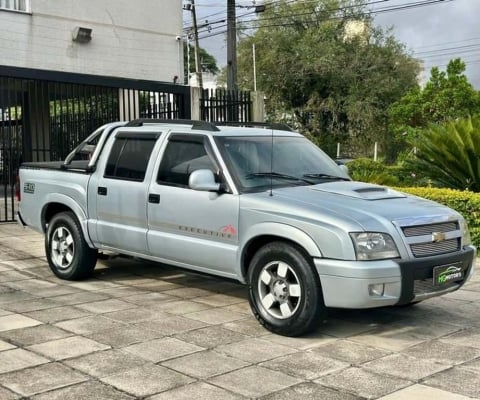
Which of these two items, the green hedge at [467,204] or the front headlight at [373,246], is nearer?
the front headlight at [373,246]

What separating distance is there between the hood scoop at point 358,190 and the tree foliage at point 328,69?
27.6m

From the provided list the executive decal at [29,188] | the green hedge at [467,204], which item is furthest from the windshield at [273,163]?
Result: the green hedge at [467,204]

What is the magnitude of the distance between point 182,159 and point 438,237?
8.45 feet

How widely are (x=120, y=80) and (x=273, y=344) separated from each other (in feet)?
30.2

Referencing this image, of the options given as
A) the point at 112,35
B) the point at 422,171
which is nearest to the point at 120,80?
the point at 112,35

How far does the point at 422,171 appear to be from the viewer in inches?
470

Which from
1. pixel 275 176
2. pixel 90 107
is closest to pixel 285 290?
pixel 275 176

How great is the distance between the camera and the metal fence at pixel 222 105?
48.6ft

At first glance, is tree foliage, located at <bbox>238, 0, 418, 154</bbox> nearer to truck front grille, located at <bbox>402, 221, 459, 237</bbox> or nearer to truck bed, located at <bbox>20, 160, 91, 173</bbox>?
truck bed, located at <bbox>20, 160, 91, 173</bbox>

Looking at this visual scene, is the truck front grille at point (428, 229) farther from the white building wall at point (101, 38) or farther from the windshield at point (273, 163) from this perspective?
the white building wall at point (101, 38)

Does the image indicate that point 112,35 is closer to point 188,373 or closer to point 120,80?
point 120,80

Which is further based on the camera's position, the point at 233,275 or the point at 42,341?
the point at 233,275

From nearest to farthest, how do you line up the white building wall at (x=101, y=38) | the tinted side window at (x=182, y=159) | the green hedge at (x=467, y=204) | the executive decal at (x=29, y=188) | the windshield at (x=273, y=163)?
1. the windshield at (x=273, y=163)
2. the tinted side window at (x=182, y=159)
3. the executive decal at (x=29, y=188)
4. the green hedge at (x=467, y=204)
5. the white building wall at (x=101, y=38)

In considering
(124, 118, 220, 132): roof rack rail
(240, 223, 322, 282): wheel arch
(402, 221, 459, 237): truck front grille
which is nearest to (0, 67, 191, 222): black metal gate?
(124, 118, 220, 132): roof rack rail
